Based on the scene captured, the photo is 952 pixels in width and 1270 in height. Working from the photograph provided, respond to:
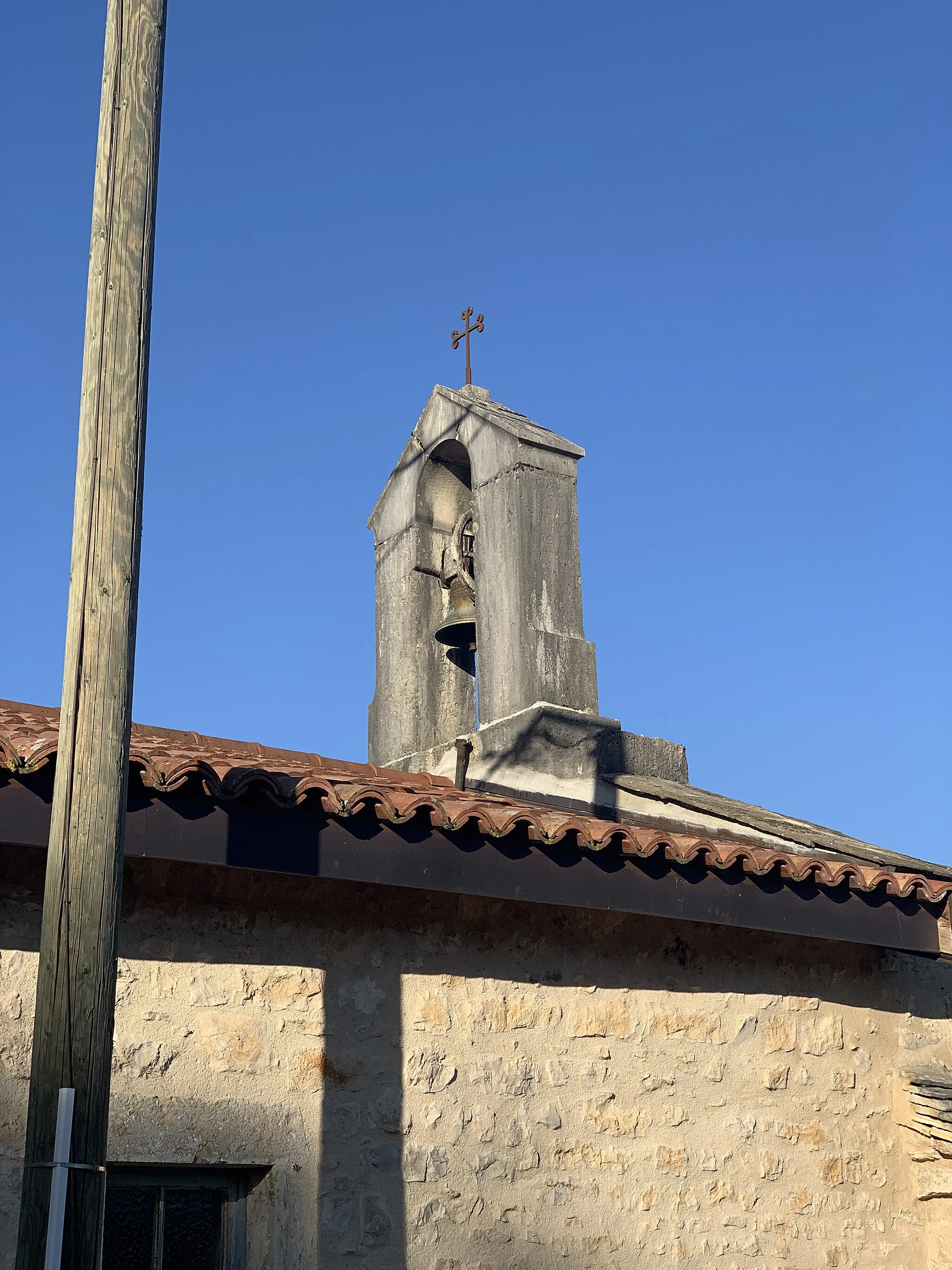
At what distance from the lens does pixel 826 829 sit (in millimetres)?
7473

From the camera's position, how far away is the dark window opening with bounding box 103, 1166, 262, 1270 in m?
4.38

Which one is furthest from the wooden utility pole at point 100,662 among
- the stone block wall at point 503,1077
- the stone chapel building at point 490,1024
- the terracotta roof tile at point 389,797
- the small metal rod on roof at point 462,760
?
the small metal rod on roof at point 462,760

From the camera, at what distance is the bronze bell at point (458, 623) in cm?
805

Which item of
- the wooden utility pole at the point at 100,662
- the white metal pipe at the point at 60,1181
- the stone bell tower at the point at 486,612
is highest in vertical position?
the stone bell tower at the point at 486,612

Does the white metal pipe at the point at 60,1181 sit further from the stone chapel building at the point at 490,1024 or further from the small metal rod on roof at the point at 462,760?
the small metal rod on roof at the point at 462,760

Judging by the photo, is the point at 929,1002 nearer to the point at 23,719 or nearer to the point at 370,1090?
the point at 370,1090

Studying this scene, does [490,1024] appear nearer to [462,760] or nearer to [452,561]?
[462,760]

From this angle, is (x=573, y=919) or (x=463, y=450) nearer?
(x=573, y=919)

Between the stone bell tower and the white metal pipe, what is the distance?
161 inches

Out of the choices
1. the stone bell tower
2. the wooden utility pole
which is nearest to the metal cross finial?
the stone bell tower

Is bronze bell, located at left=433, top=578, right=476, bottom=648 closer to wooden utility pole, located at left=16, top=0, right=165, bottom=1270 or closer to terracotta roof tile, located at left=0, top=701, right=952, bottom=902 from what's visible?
terracotta roof tile, located at left=0, top=701, right=952, bottom=902

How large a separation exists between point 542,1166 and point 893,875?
1.97 meters

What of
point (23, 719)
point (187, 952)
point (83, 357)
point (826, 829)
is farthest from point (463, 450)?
point (83, 357)

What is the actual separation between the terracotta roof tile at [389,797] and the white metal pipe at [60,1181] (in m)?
1.29
